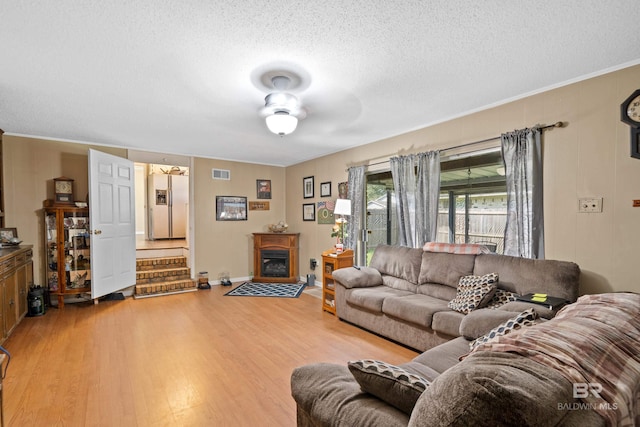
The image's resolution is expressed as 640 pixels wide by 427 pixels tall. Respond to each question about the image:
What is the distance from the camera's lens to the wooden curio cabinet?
4.36 metres

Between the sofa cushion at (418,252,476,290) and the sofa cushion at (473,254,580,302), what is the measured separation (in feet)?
0.51

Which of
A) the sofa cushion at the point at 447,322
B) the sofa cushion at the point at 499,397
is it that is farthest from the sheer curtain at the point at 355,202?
the sofa cushion at the point at 499,397

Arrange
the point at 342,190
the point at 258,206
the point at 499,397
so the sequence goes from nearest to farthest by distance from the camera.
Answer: the point at 499,397 → the point at 342,190 → the point at 258,206

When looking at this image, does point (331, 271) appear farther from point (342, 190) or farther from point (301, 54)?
point (301, 54)

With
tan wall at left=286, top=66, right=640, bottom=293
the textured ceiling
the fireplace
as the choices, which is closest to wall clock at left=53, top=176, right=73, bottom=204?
the textured ceiling

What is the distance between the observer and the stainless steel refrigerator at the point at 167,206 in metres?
7.84

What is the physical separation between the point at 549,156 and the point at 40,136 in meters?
6.43

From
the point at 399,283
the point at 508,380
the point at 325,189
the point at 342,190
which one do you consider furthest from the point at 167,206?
the point at 508,380

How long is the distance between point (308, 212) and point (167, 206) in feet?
13.9

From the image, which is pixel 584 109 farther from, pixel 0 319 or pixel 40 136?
pixel 40 136

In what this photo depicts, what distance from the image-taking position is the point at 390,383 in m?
1.13

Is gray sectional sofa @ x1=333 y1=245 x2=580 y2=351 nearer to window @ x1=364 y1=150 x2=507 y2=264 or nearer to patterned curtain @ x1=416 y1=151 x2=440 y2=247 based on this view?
patterned curtain @ x1=416 y1=151 x2=440 y2=247

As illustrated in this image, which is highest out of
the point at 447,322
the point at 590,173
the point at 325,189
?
the point at 325,189

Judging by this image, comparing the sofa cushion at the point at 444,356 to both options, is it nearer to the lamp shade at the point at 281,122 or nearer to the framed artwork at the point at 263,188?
the lamp shade at the point at 281,122
